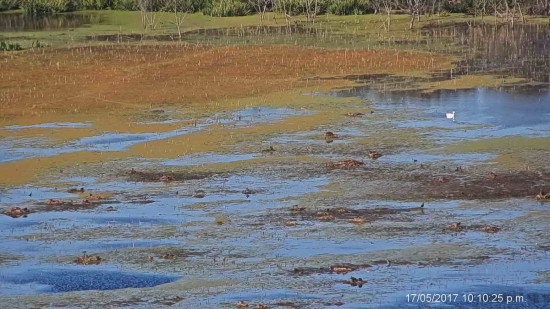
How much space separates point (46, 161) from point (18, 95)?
295 inches

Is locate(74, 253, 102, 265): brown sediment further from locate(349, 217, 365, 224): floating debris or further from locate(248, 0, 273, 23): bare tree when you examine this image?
locate(248, 0, 273, 23): bare tree

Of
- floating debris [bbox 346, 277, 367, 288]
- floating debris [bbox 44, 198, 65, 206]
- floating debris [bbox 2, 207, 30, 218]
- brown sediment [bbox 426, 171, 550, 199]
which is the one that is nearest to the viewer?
floating debris [bbox 346, 277, 367, 288]

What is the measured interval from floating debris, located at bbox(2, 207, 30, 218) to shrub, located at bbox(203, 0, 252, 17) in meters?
26.5

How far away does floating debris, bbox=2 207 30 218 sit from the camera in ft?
40.6

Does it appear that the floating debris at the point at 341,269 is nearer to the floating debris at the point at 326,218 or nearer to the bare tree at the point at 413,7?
the floating debris at the point at 326,218

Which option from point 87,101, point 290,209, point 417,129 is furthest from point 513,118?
point 87,101

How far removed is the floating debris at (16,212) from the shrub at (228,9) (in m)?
26.5

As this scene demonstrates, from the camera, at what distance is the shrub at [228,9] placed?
38.6 meters

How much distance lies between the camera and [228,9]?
38656 mm

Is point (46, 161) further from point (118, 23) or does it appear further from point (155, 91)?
point (118, 23)

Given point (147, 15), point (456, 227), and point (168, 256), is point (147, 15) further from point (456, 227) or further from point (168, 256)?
point (168, 256)

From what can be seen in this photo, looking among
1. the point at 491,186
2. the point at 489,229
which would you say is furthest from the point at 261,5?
the point at 489,229

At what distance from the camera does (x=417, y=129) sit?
17.1m

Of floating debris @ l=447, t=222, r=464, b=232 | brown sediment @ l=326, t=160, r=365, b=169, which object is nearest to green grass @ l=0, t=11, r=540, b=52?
brown sediment @ l=326, t=160, r=365, b=169
